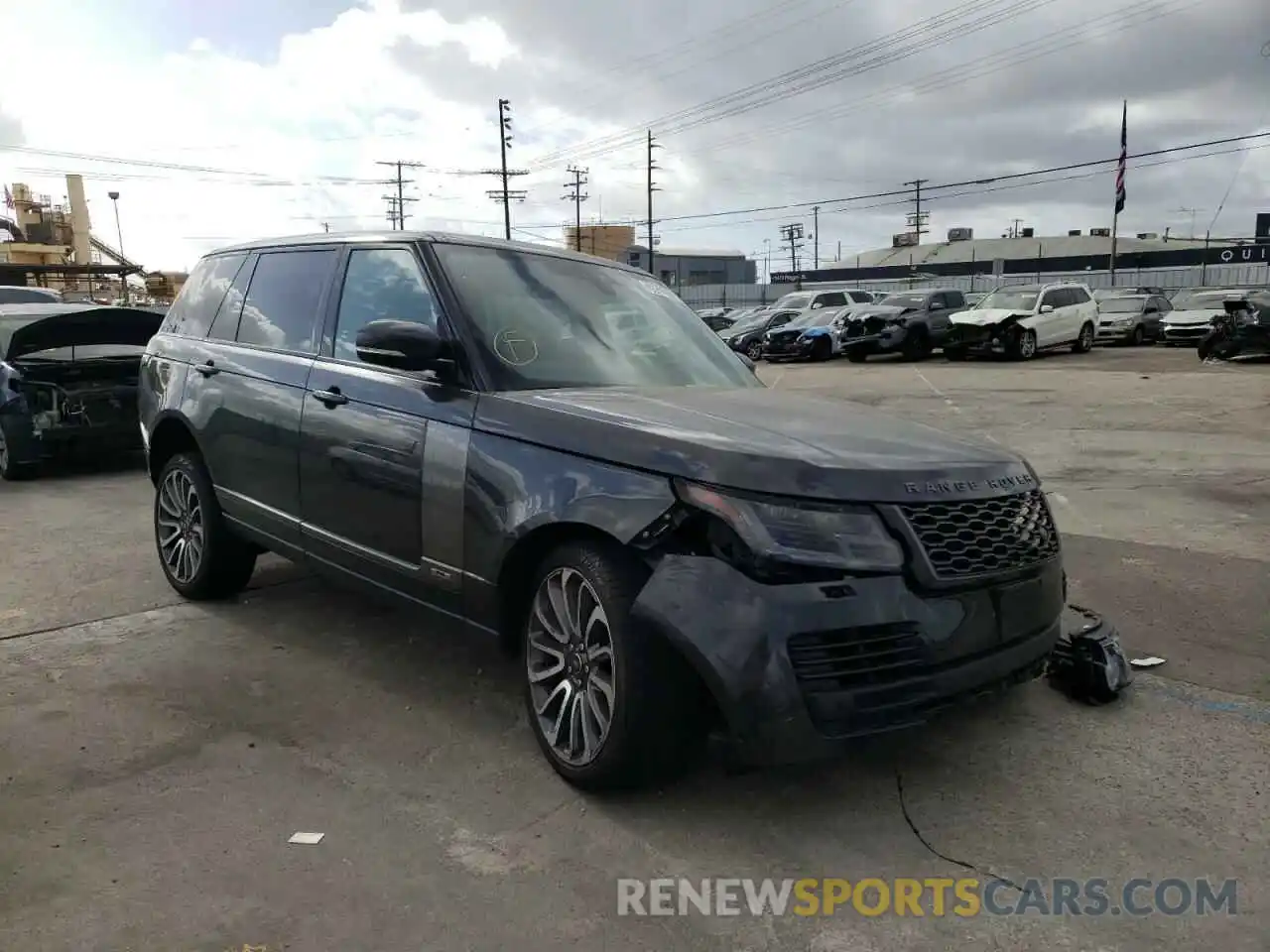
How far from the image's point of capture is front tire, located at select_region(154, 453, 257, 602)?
4852 mm

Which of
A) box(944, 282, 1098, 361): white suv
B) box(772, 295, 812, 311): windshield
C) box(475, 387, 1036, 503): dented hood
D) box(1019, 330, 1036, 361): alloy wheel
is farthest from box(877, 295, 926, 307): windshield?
box(475, 387, 1036, 503): dented hood

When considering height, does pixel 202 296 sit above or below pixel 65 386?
above

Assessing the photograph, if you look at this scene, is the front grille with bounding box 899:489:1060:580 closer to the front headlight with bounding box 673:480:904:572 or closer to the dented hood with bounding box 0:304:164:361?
the front headlight with bounding box 673:480:904:572

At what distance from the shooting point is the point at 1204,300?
90.8ft

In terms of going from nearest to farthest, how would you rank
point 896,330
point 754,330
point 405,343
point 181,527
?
point 405,343
point 181,527
point 896,330
point 754,330

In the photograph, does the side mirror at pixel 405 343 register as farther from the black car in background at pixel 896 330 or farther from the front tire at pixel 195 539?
the black car in background at pixel 896 330

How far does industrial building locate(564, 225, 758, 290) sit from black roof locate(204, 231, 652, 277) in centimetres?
7158

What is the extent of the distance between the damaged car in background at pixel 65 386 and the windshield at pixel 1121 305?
2750 centimetres

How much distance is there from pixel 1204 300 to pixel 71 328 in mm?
29668

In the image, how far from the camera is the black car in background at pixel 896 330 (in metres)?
23.6

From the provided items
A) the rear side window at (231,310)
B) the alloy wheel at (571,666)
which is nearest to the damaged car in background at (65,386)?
the rear side window at (231,310)

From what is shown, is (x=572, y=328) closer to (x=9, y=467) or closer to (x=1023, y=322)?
(x=9, y=467)

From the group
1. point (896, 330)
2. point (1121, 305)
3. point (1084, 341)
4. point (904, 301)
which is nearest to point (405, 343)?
point (896, 330)

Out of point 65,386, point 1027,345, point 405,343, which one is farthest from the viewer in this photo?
point 1027,345
